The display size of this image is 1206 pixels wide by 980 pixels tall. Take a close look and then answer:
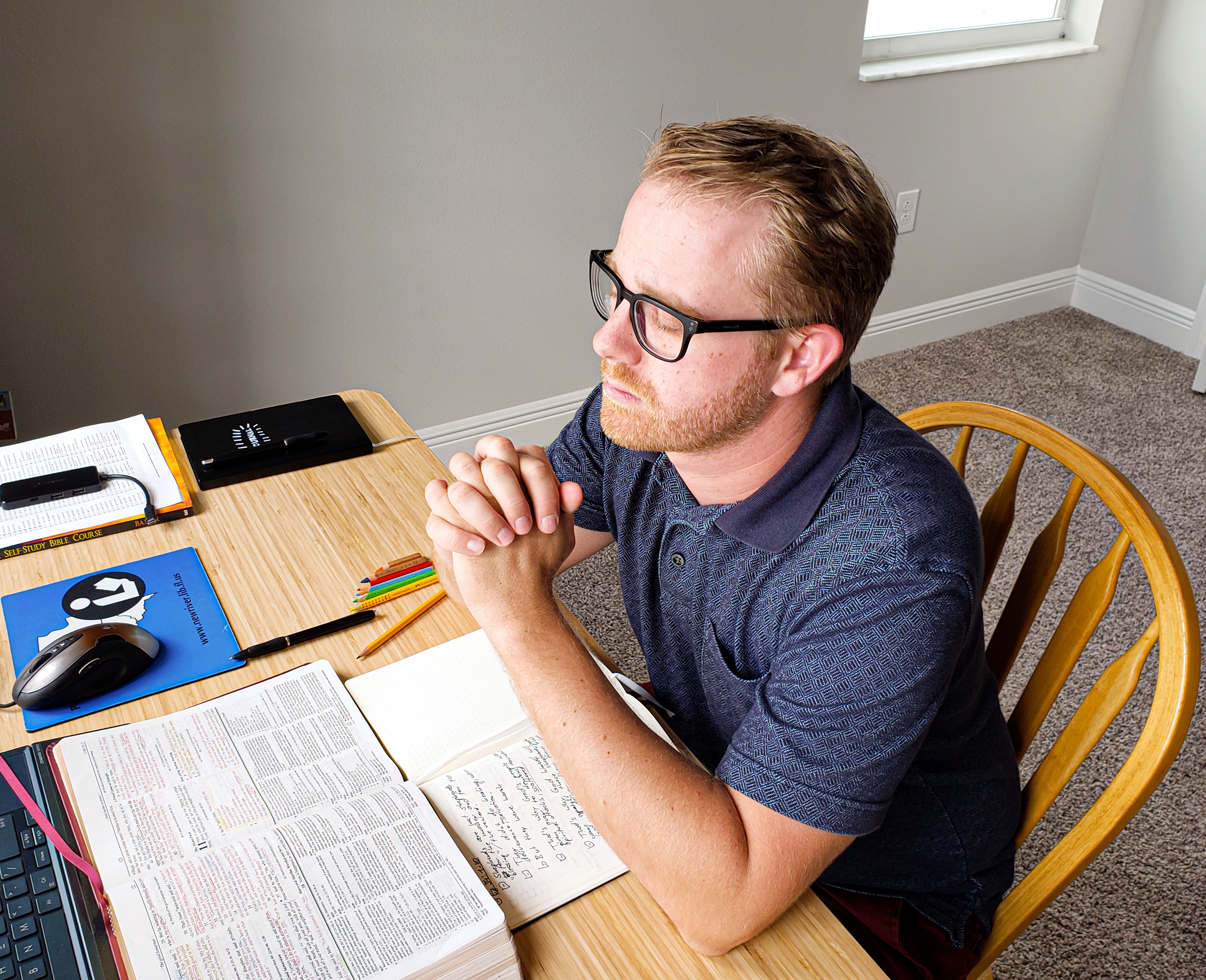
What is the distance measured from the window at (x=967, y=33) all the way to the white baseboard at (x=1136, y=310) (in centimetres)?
84

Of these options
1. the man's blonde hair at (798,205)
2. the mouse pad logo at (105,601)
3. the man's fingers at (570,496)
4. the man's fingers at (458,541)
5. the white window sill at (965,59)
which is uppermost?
the man's blonde hair at (798,205)

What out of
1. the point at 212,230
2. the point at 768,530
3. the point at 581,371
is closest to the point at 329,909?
the point at 768,530

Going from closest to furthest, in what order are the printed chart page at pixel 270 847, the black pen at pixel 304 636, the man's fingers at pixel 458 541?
the printed chart page at pixel 270 847 → the man's fingers at pixel 458 541 → the black pen at pixel 304 636

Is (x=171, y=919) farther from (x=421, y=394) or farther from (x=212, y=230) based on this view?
(x=421, y=394)

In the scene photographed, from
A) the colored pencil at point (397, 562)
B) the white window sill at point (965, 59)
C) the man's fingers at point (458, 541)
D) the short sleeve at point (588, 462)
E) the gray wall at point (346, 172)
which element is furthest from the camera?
the white window sill at point (965, 59)

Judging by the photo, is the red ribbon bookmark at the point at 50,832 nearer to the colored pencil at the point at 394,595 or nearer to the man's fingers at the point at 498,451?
the colored pencil at the point at 394,595

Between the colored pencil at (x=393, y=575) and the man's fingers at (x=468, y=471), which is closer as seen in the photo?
the man's fingers at (x=468, y=471)

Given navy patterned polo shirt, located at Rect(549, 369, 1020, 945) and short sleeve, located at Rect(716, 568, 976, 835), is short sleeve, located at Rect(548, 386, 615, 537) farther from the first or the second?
short sleeve, located at Rect(716, 568, 976, 835)

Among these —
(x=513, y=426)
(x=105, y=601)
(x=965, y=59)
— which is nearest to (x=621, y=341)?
(x=105, y=601)

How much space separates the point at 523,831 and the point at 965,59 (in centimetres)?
297

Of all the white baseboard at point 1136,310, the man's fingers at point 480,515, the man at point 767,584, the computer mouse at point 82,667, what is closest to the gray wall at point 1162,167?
the white baseboard at point 1136,310

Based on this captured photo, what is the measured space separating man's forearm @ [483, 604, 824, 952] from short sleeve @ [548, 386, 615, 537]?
358mm

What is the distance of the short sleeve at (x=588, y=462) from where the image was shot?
3.84ft

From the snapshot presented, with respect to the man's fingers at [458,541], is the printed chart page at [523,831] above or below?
below
